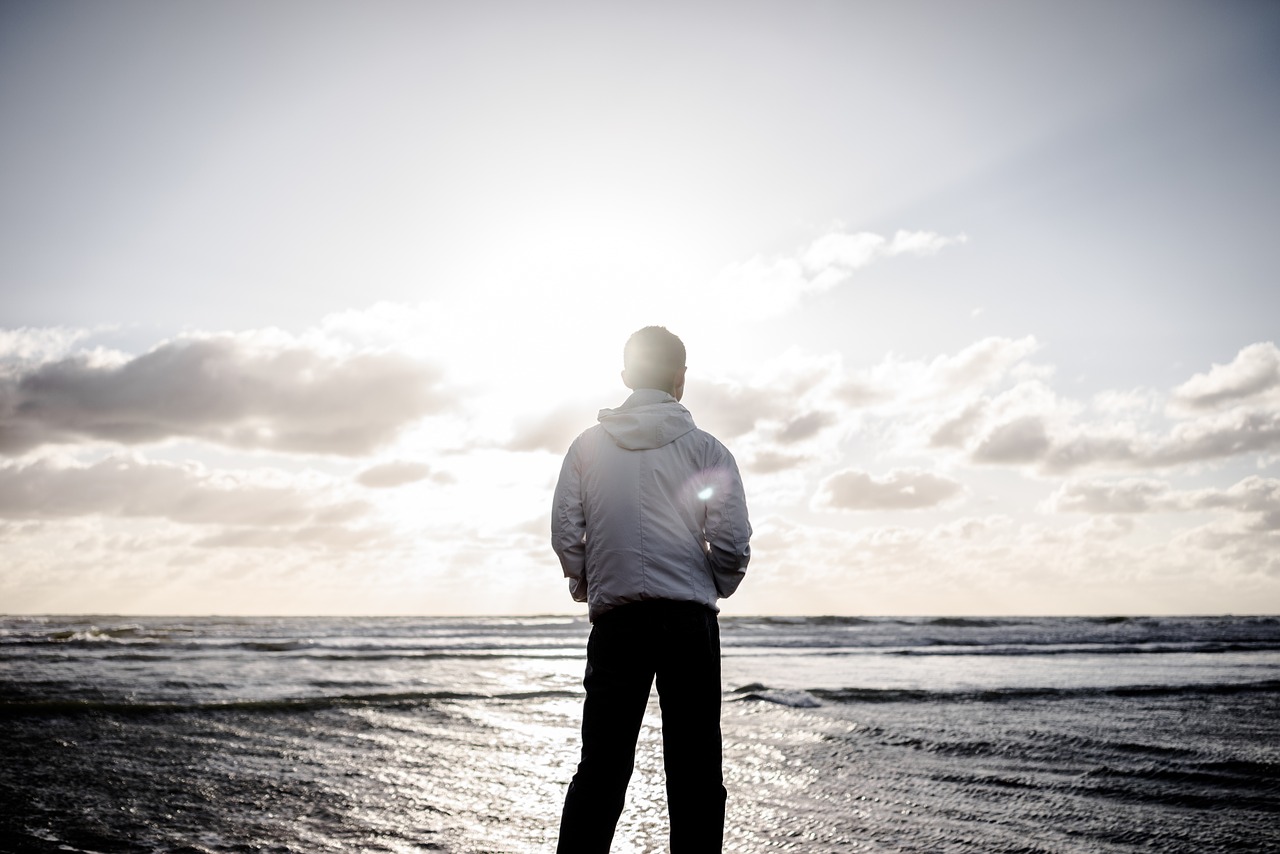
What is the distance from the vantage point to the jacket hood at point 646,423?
319 centimetres

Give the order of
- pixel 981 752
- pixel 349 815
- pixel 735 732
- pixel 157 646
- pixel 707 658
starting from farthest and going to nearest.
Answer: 1. pixel 157 646
2. pixel 735 732
3. pixel 981 752
4. pixel 349 815
5. pixel 707 658

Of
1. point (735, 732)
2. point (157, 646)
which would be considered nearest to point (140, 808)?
point (735, 732)

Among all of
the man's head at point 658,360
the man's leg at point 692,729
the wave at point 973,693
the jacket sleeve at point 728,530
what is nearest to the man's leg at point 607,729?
the man's leg at point 692,729

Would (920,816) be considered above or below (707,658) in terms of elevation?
below

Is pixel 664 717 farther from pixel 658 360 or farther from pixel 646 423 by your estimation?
pixel 658 360

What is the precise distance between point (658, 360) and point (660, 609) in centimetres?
97

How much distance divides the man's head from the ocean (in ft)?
8.76

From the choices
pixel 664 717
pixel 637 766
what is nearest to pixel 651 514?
pixel 664 717

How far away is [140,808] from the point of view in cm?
548

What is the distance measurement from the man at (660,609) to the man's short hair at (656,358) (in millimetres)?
191

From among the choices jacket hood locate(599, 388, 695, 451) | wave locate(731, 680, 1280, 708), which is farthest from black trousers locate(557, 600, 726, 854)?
wave locate(731, 680, 1280, 708)

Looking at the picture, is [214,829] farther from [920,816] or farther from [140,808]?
[920,816]

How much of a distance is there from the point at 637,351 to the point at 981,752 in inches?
234

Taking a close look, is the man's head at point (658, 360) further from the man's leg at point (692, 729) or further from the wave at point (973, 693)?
the wave at point (973, 693)
